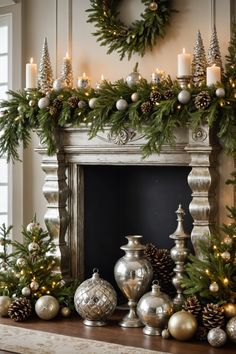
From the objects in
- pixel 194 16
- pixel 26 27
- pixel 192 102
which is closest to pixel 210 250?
pixel 192 102

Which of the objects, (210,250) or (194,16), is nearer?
(210,250)

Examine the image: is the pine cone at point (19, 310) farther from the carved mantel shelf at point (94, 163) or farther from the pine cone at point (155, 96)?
the pine cone at point (155, 96)

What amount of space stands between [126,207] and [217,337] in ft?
4.69

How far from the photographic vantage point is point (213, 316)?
337cm

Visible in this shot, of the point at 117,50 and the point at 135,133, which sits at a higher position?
the point at 117,50

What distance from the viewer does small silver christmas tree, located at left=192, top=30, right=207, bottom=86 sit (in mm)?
3740

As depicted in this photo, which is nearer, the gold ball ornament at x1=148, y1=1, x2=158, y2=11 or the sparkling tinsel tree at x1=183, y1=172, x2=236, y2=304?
the sparkling tinsel tree at x1=183, y1=172, x2=236, y2=304

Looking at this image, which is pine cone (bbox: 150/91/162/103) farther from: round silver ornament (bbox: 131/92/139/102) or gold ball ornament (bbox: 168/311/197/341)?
gold ball ornament (bbox: 168/311/197/341)

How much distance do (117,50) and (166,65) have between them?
38 cm

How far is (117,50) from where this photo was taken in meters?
4.15

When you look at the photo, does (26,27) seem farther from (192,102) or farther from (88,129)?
(192,102)

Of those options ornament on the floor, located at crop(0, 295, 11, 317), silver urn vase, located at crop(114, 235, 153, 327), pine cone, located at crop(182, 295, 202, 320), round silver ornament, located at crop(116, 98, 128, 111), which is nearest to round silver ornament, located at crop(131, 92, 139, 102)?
round silver ornament, located at crop(116, 98, 128, 111)

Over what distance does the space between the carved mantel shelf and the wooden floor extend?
480 millimetres

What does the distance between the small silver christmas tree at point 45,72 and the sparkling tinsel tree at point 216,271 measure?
1445mm
